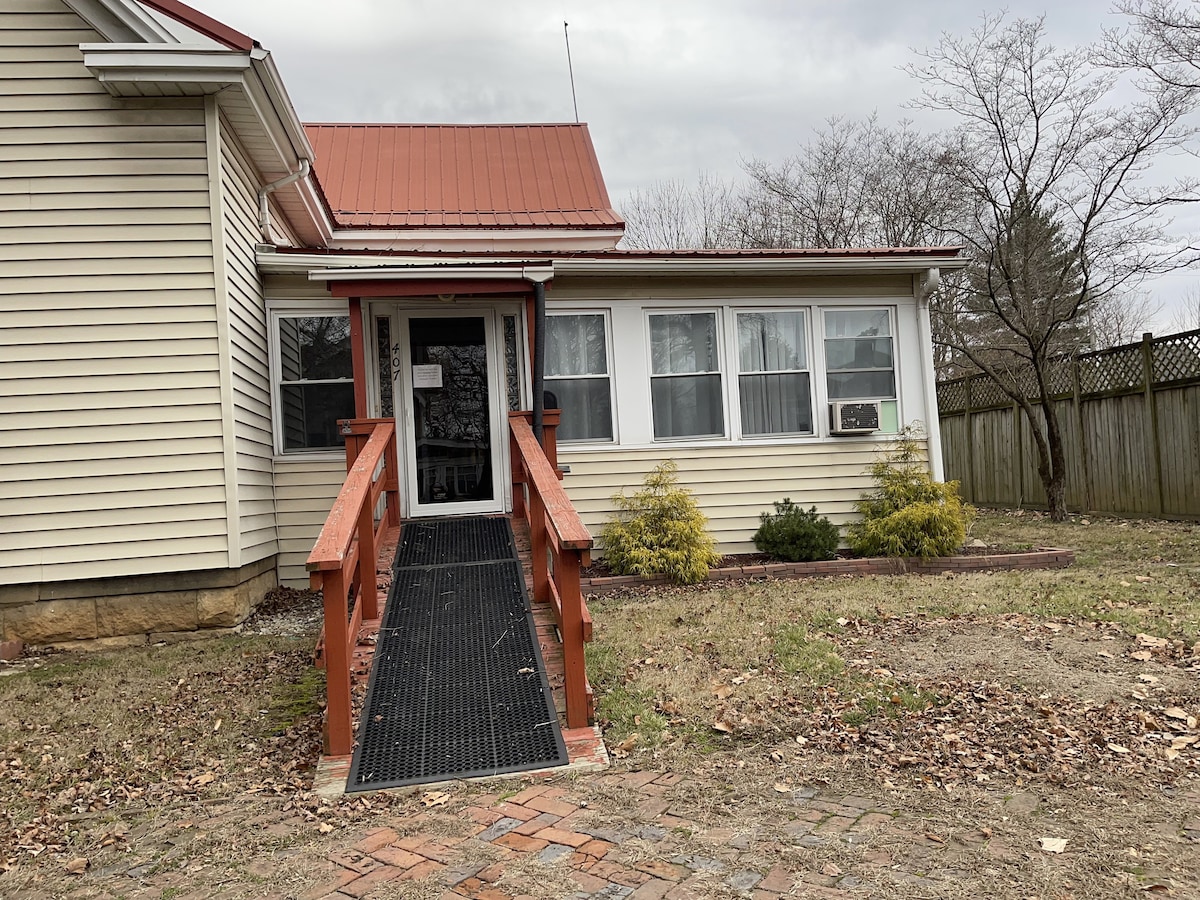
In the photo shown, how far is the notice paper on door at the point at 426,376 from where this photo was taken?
847 centimetres

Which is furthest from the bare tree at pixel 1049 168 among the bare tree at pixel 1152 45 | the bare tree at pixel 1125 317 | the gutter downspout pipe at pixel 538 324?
the bare tree at pixel 1125 317

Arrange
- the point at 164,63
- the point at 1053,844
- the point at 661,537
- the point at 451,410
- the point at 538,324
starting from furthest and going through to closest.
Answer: the point at 451,410 < the point at 661,537 < the point at 538,324 < the point at 164,63 < the point at 1053,844

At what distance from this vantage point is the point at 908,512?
837 centimetres

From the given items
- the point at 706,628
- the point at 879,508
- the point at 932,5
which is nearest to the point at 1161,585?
the point at 879,508

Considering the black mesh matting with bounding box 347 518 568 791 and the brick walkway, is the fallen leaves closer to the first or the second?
the brick walkway

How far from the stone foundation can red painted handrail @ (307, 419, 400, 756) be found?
1060mm

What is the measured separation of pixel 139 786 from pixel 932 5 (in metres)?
13.3

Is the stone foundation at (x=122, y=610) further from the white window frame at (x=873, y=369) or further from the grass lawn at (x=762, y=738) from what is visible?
the white window frame at (x=873, y=369)

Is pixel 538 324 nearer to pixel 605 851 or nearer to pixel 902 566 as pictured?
pixel 902 566

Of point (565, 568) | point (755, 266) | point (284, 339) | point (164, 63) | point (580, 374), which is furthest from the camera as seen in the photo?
point (580, 374)

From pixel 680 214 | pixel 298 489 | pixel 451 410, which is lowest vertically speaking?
pixel 298 489

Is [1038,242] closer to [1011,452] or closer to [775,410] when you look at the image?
[1011,452]

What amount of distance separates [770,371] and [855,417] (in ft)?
3.31

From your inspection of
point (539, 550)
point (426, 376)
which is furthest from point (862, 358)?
point (539, 550)
